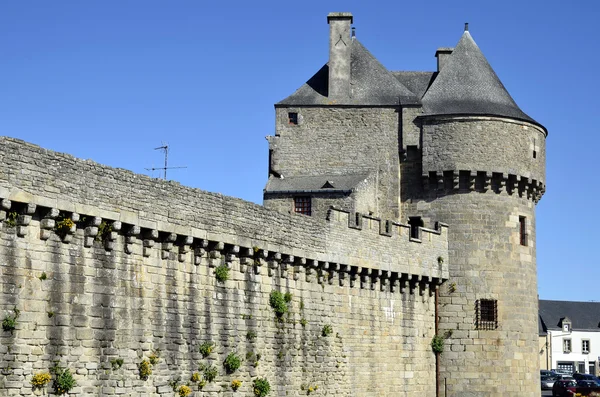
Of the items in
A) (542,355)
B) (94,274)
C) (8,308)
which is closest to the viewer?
(8,308)

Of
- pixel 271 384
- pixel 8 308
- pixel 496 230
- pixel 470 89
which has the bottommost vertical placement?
pixel 271 384

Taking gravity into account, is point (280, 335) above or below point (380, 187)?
below

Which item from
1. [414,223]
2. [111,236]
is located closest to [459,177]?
[414,223]

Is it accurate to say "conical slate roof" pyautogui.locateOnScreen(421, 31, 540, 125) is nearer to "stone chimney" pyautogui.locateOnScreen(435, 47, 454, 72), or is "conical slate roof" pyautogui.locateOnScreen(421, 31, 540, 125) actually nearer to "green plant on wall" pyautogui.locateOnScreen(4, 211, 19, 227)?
"stone chimney" pyautogui.locateOnScreen(435, 47, 454, 72)

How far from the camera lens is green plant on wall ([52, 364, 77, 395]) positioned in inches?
779

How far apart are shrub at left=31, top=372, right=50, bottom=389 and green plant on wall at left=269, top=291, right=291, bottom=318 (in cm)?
843

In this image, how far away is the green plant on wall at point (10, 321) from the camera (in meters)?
18.8

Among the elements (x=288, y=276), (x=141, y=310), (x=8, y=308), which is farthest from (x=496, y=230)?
(x=8, y=308)

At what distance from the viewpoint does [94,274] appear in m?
21.0

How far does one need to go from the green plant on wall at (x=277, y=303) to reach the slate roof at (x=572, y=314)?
65.6 meters

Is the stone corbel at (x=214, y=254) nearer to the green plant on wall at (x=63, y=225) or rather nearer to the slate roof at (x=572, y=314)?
the green plant on wall at (x=63, y=225)

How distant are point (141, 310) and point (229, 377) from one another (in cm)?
386

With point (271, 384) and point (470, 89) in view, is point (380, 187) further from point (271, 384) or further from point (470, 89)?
point (271, 384)

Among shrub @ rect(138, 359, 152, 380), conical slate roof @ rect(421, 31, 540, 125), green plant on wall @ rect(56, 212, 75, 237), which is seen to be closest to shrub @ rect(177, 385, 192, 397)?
shrub @ rect(138, 359, 152, 380)
